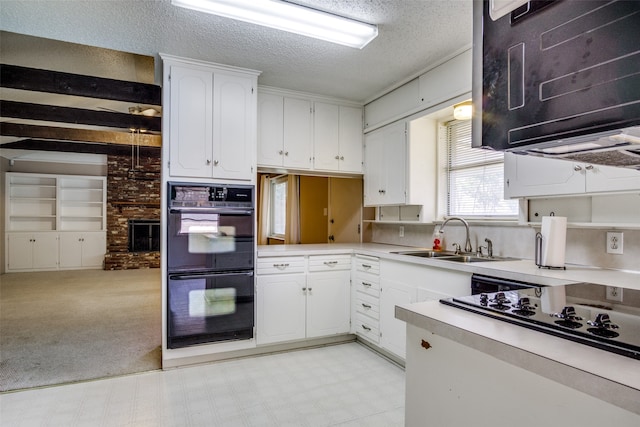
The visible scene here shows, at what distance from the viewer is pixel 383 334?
3.02 meters

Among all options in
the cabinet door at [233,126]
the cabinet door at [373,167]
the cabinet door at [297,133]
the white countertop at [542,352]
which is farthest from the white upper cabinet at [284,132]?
the white countertop at [542,352]

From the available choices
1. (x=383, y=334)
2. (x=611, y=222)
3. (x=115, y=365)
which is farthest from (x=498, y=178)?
(x=115, y=365)

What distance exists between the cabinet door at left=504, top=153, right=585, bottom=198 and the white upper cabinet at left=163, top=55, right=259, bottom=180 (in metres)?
2.05

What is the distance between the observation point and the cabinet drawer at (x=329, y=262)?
3.32 m

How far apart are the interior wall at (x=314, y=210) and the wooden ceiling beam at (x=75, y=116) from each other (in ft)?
9.10

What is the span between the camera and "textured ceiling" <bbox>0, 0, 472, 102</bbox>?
7.25 feet

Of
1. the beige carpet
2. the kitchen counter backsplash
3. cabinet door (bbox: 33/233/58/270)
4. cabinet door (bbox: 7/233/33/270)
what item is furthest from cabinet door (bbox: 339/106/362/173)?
cabinet door (bbox: 7/233/33/270)

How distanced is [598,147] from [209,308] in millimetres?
2916

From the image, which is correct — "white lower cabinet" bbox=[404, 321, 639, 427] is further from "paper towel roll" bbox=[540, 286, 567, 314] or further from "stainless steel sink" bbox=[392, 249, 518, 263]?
"stainless steel sink" bbox=[392, 249, 518, 263]

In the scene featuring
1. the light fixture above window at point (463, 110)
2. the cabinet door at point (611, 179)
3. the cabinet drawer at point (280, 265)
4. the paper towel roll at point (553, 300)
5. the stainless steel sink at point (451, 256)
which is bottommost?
the cabinet drawer at point (280, 265)

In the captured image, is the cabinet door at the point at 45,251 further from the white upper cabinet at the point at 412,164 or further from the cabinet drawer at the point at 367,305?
the white upper cabinet at the point at 412,164

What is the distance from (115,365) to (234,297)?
110 cm

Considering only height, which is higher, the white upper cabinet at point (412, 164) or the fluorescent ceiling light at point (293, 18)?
the fluorescent ceiling light at point (293, 18)

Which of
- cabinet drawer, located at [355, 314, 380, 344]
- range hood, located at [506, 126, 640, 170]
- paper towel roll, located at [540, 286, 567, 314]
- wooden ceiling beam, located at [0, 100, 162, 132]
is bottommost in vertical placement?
cabinet drawer, located at [355, 314, 380, 344]
